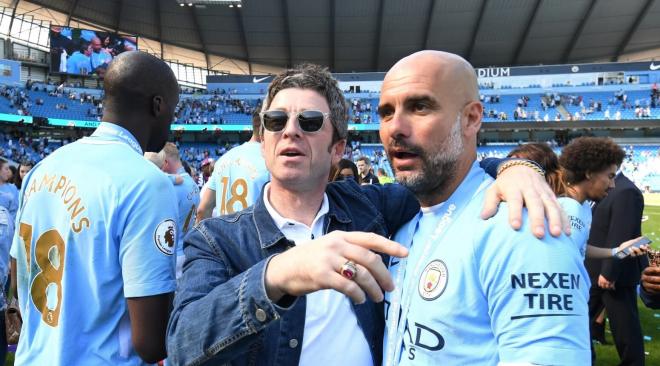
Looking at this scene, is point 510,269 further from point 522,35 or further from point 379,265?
point 522,35

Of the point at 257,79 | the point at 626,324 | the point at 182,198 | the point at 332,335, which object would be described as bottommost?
the point at 626,324

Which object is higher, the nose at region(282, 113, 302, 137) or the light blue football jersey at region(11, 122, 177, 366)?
the nose at region(282, 113, 302, 137)

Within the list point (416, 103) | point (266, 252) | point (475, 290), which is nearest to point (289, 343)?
point (266, 252)

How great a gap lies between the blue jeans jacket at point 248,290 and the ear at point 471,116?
1.82ft

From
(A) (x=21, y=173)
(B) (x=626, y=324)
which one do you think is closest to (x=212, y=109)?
(A) (x=21, y=173)

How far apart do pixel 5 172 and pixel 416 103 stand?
18.9ft

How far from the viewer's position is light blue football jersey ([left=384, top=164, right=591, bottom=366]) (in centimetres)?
120

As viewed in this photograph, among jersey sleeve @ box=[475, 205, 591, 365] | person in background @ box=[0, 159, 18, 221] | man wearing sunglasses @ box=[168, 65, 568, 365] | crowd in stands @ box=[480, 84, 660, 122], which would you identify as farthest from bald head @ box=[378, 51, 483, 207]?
crowd in stands @ box=[480, 84, 660, 122]

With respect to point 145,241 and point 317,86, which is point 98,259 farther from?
point 317,86

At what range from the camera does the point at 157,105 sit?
2.29 meters

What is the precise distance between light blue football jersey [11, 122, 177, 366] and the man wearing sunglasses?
0.33 meters

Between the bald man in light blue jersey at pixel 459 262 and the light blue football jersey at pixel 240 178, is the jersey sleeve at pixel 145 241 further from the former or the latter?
the light blue football jersey at pixel 240 178

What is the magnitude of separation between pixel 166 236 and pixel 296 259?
1.01 metres

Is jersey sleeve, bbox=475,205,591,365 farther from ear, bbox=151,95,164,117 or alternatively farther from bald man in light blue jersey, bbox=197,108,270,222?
bald man in light blue jersey, bbox=197,108,270,222
